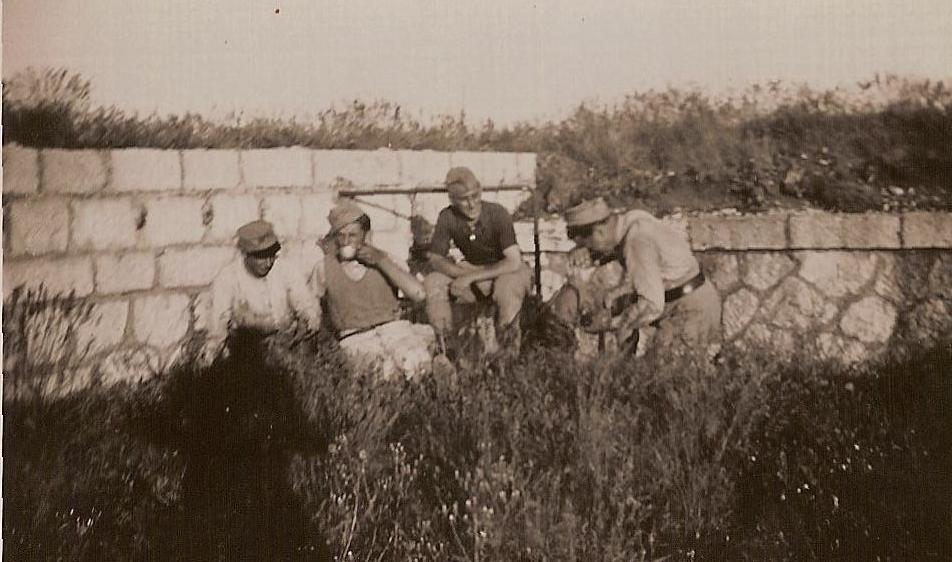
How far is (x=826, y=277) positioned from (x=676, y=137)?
59 centimetres

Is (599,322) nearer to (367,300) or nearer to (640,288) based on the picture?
(640,288)

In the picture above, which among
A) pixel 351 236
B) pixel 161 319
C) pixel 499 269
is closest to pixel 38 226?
pixel 161 319

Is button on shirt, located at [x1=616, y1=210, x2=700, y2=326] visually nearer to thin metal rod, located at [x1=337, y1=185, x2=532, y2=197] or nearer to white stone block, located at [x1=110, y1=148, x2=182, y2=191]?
thin metal rod, located at [x1=337, y1=185, x2=532, y2=197]

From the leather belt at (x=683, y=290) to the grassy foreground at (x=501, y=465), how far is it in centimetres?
21

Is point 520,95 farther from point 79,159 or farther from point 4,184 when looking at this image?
point 4,184

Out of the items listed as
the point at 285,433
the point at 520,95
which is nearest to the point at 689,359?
the point at 520,95

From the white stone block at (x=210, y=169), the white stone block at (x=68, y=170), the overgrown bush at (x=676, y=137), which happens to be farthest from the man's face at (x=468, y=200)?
the white stone block at (x=68, y=170)

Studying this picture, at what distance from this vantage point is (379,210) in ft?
8.72

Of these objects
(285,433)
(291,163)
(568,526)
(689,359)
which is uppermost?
(291,163)

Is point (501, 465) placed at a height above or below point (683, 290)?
below

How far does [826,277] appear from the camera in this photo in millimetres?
2404

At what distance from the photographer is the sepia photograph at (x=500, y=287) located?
7.67ft

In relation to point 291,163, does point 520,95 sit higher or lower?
higher

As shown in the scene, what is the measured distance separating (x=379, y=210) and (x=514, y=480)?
0.93m
